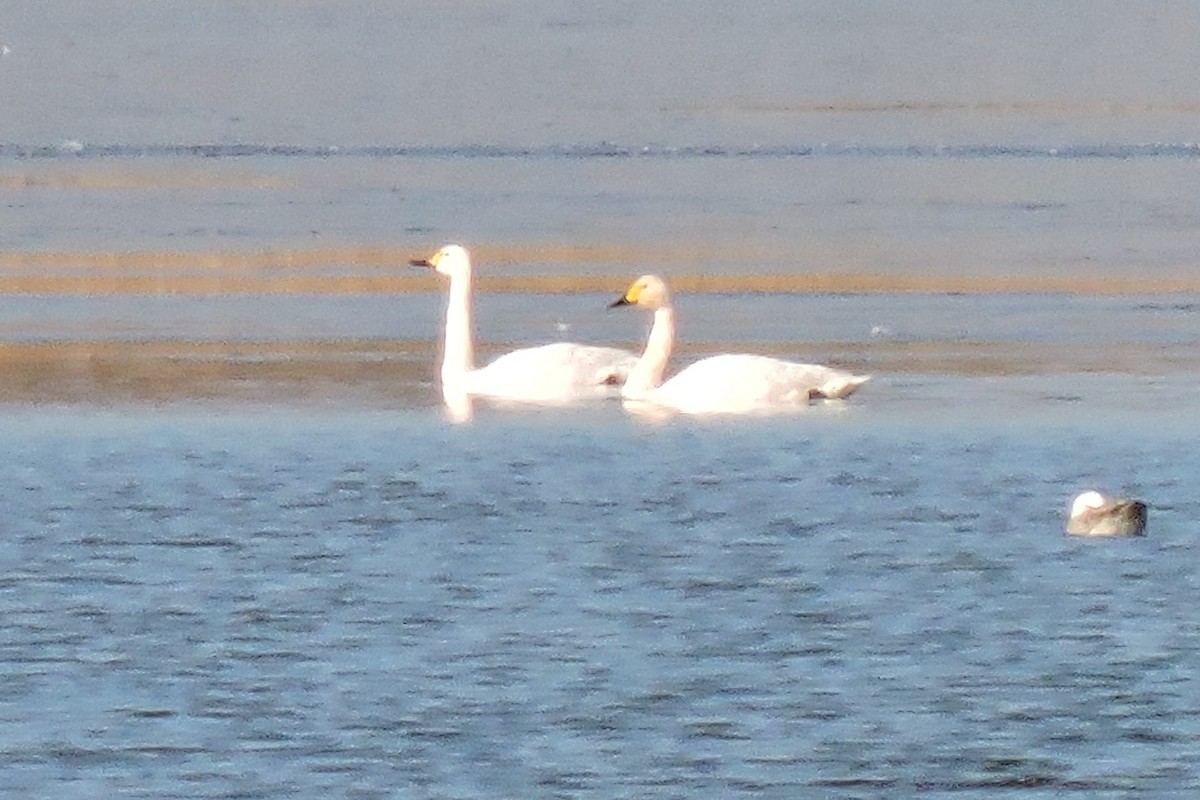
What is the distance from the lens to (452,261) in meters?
15.7

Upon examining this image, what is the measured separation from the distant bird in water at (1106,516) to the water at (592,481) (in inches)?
3.7

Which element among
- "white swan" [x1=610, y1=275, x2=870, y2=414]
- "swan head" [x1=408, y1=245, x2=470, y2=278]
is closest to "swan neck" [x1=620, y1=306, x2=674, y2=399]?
"white swan" [x1=610, y1=275, x2=870, y2=414]

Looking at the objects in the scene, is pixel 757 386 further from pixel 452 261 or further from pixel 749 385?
pixel 452 261

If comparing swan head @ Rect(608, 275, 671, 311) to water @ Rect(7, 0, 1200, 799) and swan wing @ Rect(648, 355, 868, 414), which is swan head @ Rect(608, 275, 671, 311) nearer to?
water @ Rect(7, 0, 1200, 799)

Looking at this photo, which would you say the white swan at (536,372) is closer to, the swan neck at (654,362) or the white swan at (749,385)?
the swan neck at (654,362)

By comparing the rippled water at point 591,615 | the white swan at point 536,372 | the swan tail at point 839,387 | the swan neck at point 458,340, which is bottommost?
the rippled water at point 591,615

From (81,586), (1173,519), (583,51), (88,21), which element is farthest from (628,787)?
(88,21)

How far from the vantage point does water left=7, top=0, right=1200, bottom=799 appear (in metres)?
7.04

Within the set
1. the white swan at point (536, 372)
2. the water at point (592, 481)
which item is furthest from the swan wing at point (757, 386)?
the white swan at point (536, 372)

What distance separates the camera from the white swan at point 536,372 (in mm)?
14070

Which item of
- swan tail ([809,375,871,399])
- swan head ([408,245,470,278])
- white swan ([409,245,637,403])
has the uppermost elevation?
swan head ([408,245,470,278])

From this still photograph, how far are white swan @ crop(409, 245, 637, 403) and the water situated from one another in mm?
225

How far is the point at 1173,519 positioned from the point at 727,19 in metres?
46.4

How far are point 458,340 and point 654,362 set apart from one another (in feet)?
3.29
